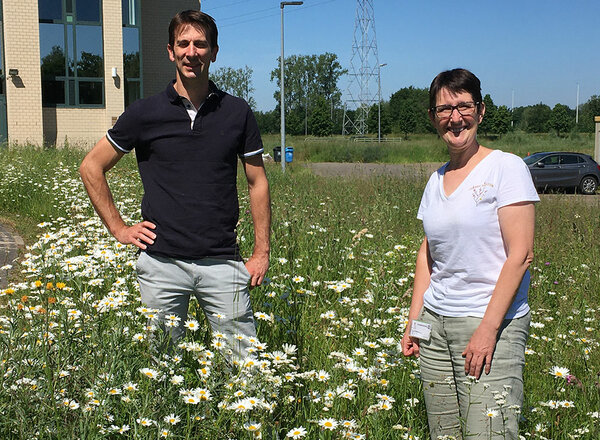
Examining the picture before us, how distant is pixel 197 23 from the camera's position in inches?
123

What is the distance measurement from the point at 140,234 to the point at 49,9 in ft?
95.0

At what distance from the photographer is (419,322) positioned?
9.49 feet

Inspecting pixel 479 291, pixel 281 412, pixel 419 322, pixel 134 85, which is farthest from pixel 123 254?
pixel 134 85

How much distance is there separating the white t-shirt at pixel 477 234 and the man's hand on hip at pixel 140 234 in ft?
4.50

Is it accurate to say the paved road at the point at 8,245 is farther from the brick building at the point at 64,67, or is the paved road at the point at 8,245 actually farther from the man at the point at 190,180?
the brick building at the point at 64,67

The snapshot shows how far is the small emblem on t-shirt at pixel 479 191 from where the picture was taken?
2.59 meters

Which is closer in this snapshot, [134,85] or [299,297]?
[299,297]

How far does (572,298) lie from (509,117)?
8422 cm

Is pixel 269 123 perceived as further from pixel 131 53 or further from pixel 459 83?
pixel 459 83

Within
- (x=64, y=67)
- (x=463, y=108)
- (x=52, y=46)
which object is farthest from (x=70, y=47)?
(x=463, y=108)

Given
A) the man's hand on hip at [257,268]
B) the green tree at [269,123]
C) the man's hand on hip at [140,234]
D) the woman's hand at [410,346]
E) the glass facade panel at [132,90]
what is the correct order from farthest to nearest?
the green tree at [269,123], the glass facade panel at [132,90], the man's hand on hip at [257,268], the man's hand on hip at [140,234], the woman's hand at [410,346]

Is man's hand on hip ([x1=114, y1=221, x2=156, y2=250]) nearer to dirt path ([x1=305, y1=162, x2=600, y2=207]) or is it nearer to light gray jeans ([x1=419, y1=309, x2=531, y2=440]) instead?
light gray jeans ([x1=419, y1=309, x2=531, y2=440])

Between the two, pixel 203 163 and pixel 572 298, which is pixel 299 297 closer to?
pixel 203 163

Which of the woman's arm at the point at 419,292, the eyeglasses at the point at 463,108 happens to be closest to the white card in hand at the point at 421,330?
the woman's arm at the point at 419,292
